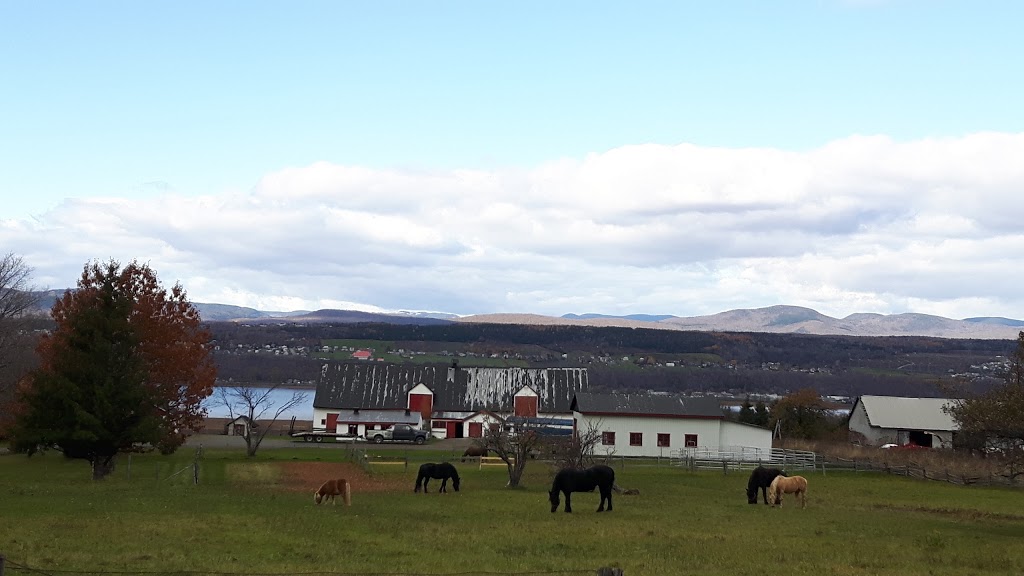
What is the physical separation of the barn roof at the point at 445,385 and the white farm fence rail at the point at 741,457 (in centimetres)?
1688

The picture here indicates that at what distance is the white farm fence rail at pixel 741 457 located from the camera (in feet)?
165

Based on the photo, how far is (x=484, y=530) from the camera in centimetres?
2353

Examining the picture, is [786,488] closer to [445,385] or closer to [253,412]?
[253,412]

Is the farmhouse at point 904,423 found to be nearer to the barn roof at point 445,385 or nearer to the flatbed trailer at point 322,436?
the barn roof at point 445,385

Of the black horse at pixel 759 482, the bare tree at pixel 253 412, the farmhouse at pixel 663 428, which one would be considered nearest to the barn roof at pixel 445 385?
the bare tree at pixel 253 412

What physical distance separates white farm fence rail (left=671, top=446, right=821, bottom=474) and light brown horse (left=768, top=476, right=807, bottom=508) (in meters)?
15.9

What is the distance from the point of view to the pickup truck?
68.1 meters

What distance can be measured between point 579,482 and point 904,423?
4985cm

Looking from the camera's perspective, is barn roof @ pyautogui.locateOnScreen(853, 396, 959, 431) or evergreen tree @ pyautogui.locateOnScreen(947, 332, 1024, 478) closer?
evergreen tree @ pyautogui.locateOnScreen(947, 332, 1024, 478)

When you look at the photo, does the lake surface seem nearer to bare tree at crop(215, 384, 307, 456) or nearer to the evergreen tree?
bare tree at crop(215, 384, 307, 456)

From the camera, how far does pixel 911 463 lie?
5034 cm

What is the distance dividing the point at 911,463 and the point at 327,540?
38.5 metres

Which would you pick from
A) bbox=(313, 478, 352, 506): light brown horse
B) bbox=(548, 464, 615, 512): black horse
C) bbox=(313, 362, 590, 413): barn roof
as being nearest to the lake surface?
bbox=(313, 362, 590, 413): barn roof

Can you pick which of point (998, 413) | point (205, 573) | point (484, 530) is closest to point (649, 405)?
point (998, 413)
